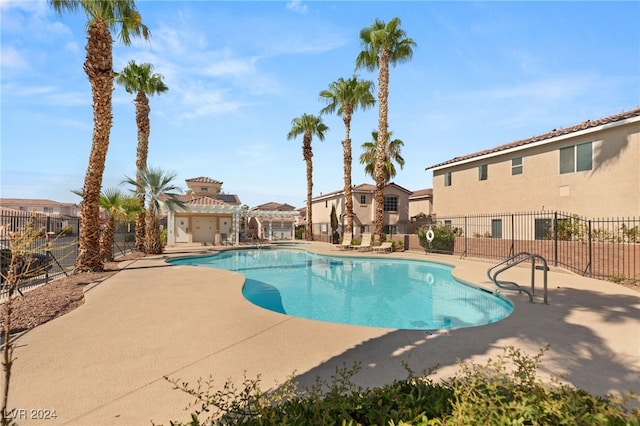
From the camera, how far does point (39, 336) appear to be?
5.32m

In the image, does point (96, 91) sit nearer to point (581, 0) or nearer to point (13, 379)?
point (13, 379)

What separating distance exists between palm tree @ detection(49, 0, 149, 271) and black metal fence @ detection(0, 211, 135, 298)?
26.9 inches

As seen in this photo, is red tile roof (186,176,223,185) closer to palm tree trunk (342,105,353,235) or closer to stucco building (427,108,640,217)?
palm tree trunk (342,105,353,235)

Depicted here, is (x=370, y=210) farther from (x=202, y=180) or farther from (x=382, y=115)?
(x=202, y=180)

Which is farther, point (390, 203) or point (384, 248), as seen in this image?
point (390, 203)

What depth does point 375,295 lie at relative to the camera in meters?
11.2

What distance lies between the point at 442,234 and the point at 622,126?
1031cm

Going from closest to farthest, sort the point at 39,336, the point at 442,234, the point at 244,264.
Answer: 1. the point at 39,336
2. the point at 244,264
3. the point at 442,234

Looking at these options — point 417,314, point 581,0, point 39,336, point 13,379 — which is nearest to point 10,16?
point 39,336

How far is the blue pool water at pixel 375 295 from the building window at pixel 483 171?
8.45 meters

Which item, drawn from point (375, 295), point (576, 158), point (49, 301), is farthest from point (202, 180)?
point (576, 158)

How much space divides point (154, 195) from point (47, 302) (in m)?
14.2

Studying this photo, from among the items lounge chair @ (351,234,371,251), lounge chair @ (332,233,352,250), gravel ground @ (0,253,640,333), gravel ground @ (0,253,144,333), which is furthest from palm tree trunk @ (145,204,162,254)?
lounge chair @ (351,234,371,251)

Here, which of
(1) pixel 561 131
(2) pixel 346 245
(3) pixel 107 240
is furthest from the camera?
(2) pixel 346 245
